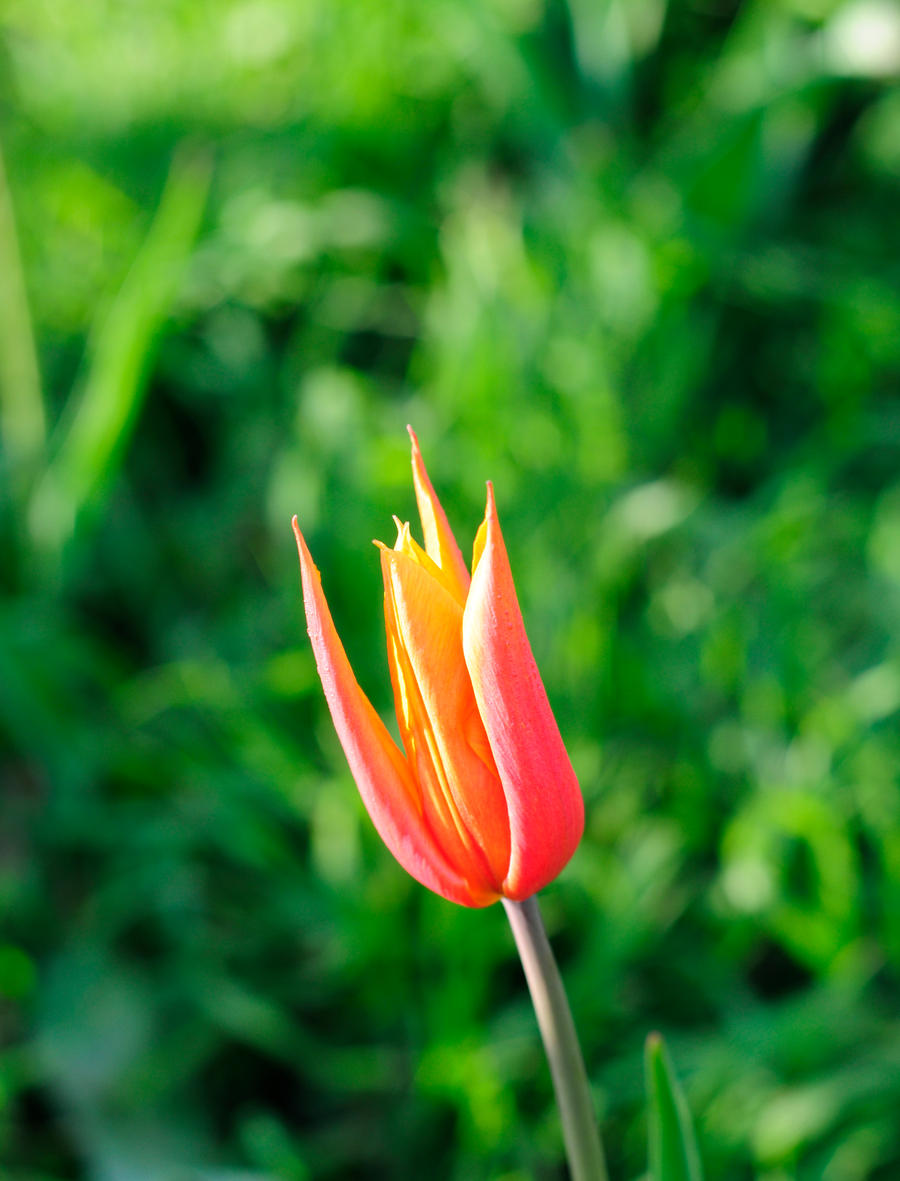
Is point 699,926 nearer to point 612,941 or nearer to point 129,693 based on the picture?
point 612,941

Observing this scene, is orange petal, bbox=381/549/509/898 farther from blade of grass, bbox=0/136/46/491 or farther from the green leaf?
blade of grass, bbox=0/136/46/491

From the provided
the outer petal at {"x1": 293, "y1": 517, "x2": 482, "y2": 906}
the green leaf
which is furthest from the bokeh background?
the outer petal at {"x1": 293, "y1": 517, "x2": 482, "y2": 906}

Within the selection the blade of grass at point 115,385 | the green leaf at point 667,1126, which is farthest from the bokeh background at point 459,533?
the green leaf at point 667,1126

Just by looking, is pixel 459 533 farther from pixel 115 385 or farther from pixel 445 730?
pixel 445 730

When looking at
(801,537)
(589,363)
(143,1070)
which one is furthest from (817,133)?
(143,1070)

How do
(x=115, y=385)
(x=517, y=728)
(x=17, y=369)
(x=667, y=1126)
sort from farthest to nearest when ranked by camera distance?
1. (x=17, y=369)
2. (x=115, y=385)
3. (x=667, y=1126)
4. (x=517, y=728)

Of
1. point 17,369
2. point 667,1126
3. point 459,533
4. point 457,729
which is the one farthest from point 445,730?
point 17,369

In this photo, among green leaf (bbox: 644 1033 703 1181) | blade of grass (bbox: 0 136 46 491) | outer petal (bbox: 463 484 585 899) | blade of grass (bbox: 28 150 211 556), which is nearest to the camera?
outer petal (bbox: 463 484 585 899)
